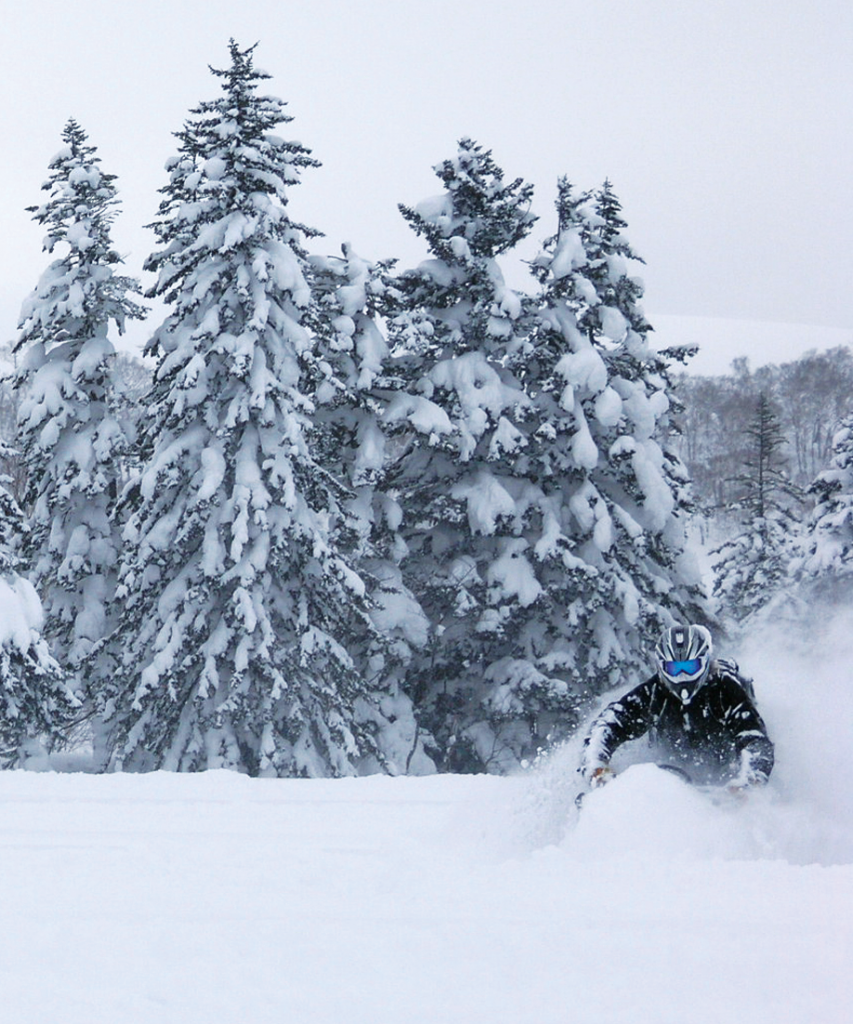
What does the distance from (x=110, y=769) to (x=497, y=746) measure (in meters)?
7.53

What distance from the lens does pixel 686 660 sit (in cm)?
668

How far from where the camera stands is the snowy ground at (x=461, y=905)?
4402 mm

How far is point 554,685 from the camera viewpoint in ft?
55.8

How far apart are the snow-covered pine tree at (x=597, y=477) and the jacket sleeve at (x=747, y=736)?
10.4 meters

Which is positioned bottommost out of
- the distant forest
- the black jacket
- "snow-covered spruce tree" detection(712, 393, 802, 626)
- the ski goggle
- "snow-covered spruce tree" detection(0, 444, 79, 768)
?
"snow-covered spruce tree" detection(0, 444, 79, 768)

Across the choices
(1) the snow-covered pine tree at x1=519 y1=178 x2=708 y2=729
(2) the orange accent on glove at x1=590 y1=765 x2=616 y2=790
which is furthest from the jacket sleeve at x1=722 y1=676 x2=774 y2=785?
(1) the snow-covered pine tree at x1=519 y1=178 x2=708 y2=729

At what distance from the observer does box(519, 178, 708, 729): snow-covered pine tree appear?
57.4 feet

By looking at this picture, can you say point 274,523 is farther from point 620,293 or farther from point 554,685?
point 620,293

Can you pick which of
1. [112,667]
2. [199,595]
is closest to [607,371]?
[199,595]

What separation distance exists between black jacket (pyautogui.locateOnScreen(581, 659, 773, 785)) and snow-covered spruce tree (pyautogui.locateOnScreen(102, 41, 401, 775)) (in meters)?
9.21

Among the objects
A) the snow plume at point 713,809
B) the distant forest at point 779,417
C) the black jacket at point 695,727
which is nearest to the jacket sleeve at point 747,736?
the black jacket at point 695,727

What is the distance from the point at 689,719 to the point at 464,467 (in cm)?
1213

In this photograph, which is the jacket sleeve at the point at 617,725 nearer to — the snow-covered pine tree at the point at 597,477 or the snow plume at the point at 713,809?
the snow plume at the point at 713,809

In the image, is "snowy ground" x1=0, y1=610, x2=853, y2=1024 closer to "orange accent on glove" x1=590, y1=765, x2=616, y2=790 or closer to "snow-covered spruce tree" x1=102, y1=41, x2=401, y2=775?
"orange accent on glove" x1=590, y1=765, x2=616, y2=790
